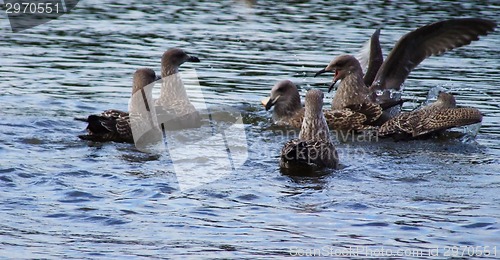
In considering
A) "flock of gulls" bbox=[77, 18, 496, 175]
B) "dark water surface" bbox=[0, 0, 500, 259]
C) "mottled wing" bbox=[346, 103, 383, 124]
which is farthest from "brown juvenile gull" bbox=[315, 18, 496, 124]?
"mottled wing" bbox=[346, 103, 383, 124]

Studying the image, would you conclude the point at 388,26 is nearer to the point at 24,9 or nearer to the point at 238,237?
the point at 24,9

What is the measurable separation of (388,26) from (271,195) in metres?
10.4

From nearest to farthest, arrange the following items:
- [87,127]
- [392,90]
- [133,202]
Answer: [133,202], [87,127], [392,90]

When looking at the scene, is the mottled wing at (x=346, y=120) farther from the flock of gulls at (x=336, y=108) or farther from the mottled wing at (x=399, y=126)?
the mottled wing at (x=399, y=126)

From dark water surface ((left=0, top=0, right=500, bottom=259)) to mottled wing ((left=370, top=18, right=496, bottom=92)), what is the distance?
47 cm

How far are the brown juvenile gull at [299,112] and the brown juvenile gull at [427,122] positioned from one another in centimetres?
35

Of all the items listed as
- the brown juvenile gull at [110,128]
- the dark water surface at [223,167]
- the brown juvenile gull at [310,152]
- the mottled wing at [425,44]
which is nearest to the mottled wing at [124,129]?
the brown juvenile gull at [110,128]

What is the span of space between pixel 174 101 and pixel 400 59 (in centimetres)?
311

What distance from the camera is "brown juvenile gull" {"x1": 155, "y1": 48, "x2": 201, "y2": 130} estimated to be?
38.1ft

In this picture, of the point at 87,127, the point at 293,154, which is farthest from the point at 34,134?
the point at 293,154

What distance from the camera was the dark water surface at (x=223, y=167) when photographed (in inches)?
292

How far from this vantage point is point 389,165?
10.0 m

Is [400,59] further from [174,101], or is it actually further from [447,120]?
[174,101]

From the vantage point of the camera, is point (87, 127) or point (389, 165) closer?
point (389, 165)
